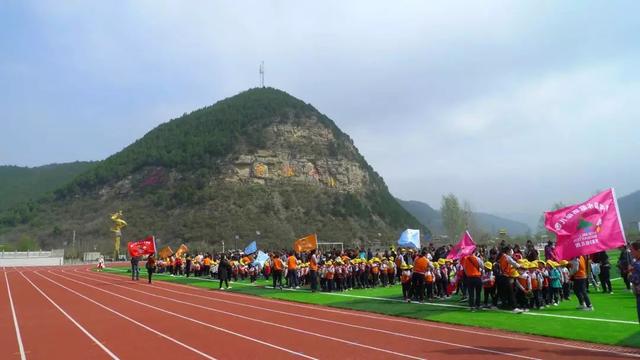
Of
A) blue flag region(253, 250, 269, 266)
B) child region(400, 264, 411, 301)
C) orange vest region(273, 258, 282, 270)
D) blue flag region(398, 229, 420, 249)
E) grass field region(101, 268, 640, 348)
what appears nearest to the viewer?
grass field region(101, 268, 640, 348)

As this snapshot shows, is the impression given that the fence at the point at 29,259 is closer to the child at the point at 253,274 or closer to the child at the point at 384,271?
the child at the point at 253,274

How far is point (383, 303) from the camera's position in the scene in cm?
1694

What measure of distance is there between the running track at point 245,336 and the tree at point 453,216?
7972cm

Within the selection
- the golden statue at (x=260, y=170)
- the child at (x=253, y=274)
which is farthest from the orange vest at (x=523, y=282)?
the golden statue at (x=260, y=170)

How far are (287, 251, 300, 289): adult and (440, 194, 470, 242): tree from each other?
240 ft

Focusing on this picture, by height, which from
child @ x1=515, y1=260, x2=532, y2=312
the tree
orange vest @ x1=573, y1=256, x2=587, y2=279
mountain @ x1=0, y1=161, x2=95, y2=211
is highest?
mountain @ x1=0, y1=161, x2=95, y2=211

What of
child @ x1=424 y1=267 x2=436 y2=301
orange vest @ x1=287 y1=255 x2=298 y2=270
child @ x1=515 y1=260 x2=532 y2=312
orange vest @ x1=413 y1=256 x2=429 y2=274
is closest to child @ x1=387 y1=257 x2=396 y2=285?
orange vest @ x1=287 y1=255 x2=298 y2=270

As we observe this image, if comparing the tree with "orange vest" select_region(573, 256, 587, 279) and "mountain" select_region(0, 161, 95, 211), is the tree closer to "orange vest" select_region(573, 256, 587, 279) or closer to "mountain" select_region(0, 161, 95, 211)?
"orange vest" select_region(573, 256, 587, 279)

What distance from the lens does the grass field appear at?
1039 cm

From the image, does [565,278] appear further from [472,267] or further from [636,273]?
[636,273]

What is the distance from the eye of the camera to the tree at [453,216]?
306 ft

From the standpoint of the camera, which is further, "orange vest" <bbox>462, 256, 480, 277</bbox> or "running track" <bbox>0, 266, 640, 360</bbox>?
"orange vest" <bbox>462, 256, 480, 277</bbox>

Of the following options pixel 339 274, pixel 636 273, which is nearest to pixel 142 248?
pixel 339 274

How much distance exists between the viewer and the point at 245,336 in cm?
1159
